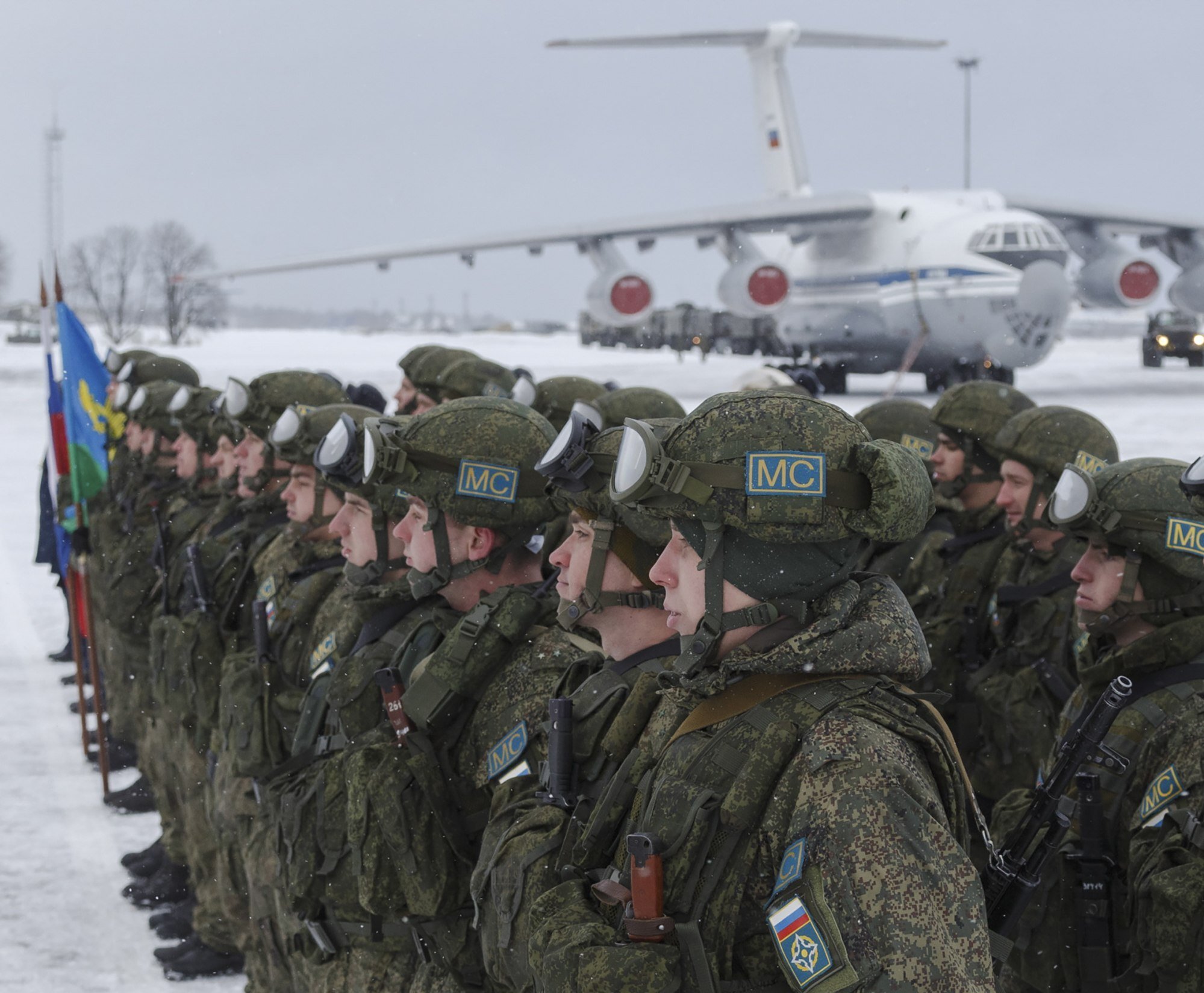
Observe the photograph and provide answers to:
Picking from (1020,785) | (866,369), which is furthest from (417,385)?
(866,369)

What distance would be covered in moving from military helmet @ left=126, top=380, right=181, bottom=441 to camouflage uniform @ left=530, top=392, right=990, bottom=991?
7385 mm

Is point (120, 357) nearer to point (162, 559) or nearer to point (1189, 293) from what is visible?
point (162, 559)

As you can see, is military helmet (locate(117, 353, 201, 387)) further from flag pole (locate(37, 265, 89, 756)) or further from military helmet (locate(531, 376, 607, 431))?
military helmet (locate(531, 376, 607, 431))

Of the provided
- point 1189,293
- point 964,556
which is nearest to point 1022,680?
point 964,556

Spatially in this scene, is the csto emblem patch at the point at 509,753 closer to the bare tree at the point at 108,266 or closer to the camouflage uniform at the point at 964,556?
the camouflage uniform at the point at 964,556

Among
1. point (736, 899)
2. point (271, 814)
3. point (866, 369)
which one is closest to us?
point (736, 899)

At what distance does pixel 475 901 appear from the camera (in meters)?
2.68

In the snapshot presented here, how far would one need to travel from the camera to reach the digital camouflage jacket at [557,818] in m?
2.45

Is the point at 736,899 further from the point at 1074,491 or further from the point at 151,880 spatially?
the point at 151,880

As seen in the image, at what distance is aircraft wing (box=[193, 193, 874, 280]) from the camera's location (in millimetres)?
24922

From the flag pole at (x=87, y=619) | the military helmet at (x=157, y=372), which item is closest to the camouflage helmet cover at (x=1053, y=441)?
the flag pole at (x=87, y=619)

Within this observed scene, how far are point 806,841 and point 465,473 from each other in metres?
1.91

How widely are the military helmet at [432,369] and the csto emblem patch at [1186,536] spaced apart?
480cm

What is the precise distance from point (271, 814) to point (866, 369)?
77.3 feet
